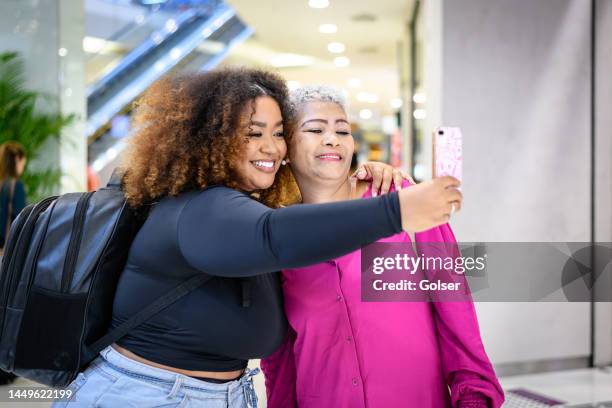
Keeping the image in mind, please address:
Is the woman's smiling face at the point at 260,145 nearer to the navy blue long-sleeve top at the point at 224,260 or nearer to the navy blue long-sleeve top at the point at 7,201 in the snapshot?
the navy blue long-sleeve top at the point at 224,260

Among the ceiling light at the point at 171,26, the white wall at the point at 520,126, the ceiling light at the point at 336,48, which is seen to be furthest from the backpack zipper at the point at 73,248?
the ceiling light at the point at 171,26

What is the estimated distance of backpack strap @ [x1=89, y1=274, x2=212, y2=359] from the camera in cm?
126

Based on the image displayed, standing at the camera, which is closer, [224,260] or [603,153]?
[224,260]

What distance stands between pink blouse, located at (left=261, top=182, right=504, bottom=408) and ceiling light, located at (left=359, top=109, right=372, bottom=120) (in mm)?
22884

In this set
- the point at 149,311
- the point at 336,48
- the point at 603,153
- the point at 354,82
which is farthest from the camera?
the point at 354,82

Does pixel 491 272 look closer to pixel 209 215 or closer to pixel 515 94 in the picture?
pixel 515 94

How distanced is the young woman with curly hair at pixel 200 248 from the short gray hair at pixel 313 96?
238 millimetres

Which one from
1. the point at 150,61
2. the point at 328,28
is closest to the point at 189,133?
the point at 328,28

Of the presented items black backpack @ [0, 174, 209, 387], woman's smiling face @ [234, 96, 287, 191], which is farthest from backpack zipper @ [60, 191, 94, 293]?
woman's smiling face @ [234, 96, 287, 191]

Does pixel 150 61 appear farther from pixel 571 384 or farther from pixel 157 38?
pixel 571 384

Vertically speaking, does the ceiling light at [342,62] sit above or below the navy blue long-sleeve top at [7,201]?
above

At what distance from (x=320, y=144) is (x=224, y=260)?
71 cm

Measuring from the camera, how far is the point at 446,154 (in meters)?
1.05

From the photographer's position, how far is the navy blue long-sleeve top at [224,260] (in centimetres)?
100
